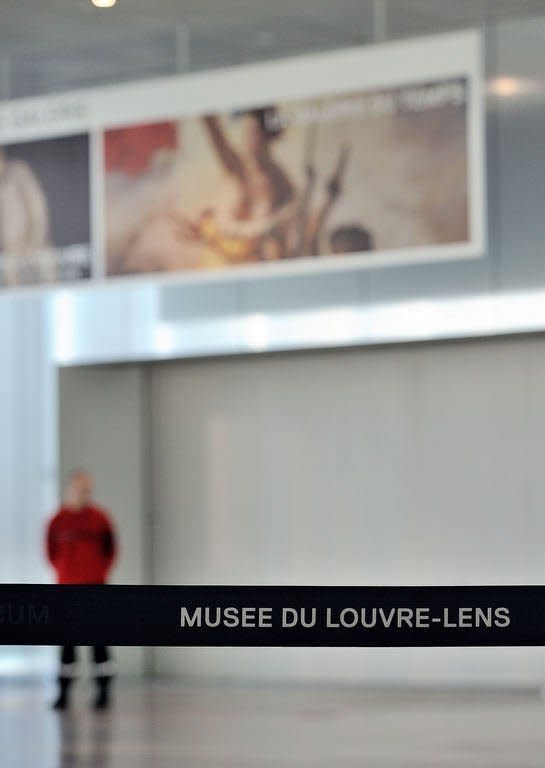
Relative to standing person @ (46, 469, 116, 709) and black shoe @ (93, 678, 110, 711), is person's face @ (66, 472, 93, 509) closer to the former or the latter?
standing person @ (46, 469, 116, 709)

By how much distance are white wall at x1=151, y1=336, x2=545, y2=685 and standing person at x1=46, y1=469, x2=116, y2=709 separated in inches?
79.7

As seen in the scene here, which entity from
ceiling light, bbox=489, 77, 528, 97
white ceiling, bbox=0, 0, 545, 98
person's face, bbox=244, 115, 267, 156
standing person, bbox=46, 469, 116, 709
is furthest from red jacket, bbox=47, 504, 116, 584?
ceiling light, bbox=489, 77, 528, 97

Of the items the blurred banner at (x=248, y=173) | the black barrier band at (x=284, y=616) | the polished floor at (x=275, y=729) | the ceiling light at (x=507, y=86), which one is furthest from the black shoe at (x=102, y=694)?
the black barrier band at (x=284, y=616)

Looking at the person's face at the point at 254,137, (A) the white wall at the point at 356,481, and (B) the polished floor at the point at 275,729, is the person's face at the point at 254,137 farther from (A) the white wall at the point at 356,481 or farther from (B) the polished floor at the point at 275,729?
(B) the polished floor at the point at 275,729

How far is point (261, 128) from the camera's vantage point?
38.2ft

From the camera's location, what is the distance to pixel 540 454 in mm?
13984

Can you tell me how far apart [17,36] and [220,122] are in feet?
9.57

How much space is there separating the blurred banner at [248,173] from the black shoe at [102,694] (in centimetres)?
304

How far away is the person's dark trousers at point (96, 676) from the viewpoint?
523 inches

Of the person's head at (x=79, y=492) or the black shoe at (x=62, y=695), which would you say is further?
the person's head at (x=79, y=492)

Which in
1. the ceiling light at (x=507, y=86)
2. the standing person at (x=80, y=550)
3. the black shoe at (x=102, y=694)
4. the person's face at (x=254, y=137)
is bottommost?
the black shoe at (x=102, y=694)

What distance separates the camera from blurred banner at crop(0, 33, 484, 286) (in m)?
11.2

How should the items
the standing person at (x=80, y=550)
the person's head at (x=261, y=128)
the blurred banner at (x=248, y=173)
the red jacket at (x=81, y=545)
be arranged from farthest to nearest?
the red jacket at (x=81, y=545) < the standing person at (x=80, y=550) < the person's head at (x=261, y=128) < the blurred banner at (x=248, y=173)

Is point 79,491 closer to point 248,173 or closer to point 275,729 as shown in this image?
point 275,729
